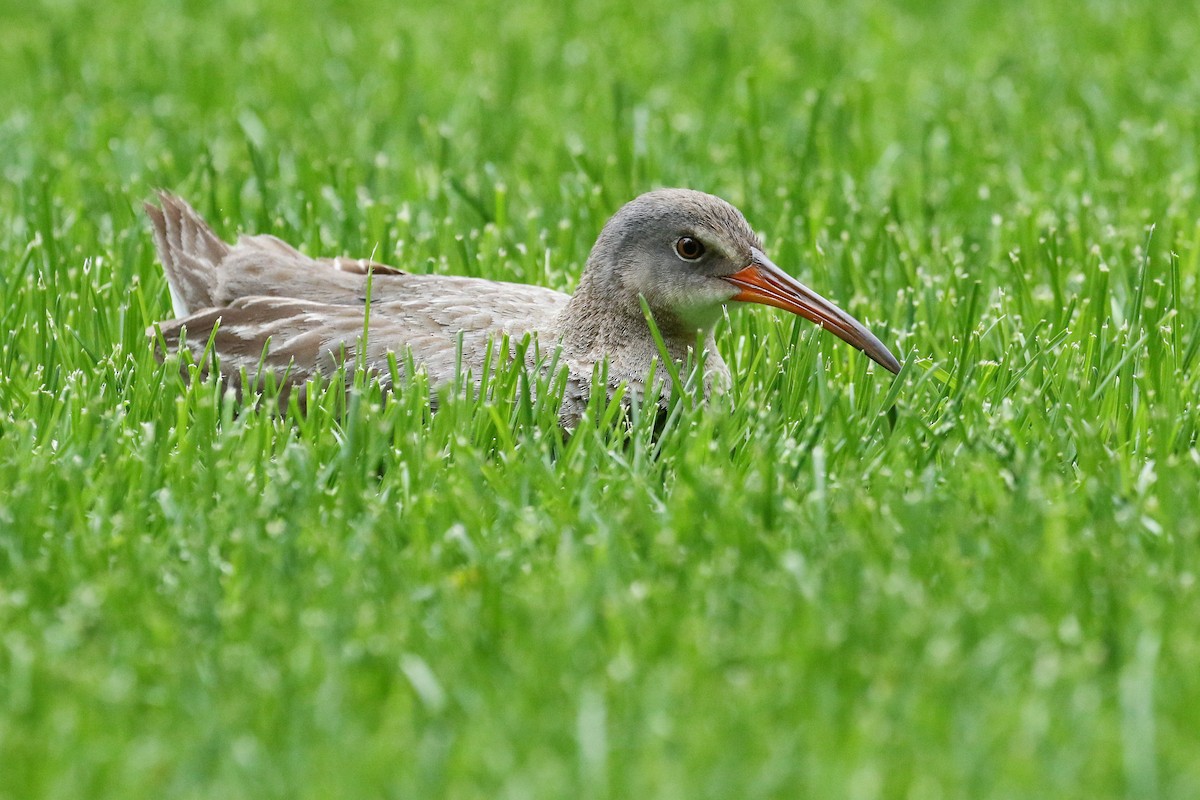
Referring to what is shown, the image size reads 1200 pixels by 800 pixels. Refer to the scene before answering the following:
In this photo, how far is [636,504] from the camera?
4055 millimetres

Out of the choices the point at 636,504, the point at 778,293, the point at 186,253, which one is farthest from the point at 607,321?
the point at 186,253

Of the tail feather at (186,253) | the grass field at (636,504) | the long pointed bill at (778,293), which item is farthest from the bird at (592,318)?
the tail feather at (186,253)

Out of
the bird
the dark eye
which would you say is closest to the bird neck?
the bird

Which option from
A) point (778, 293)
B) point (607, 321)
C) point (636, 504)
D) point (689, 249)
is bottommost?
point (636, 504)

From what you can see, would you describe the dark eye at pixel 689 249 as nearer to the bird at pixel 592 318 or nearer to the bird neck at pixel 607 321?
the bird at pixel 592 318

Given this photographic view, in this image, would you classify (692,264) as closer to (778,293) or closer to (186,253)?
(778,293)

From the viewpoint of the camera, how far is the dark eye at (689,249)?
16.5 feet

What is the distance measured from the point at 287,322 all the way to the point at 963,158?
3.39 metres

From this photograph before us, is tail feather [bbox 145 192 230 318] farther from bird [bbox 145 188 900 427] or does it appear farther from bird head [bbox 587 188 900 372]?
bird head [bbox 587 188 900 372]

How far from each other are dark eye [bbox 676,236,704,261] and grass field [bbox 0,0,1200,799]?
1.37ft

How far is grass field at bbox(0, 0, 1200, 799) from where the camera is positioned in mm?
3162

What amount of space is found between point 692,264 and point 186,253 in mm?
1832

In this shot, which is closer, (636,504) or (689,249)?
(636,504)

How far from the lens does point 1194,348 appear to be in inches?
200
